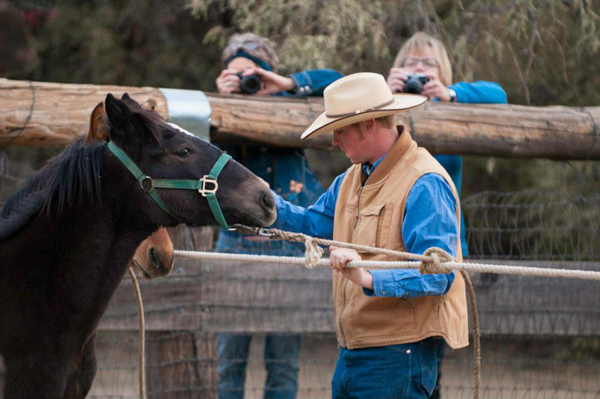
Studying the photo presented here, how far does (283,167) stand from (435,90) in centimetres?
90

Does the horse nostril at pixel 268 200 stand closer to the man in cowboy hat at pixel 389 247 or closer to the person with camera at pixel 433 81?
the man in cowboy hat at pixel 389 247

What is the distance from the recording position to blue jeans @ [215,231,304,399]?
4023 mm

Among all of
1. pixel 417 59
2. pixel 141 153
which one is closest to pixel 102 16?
pixel 417 59

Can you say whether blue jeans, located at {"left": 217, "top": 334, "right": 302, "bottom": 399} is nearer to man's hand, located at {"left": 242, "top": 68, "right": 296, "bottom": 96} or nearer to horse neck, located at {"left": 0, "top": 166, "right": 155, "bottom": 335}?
man's hand, located at {"left": 242, "top": 68, "right": 296, "bottom": 96}

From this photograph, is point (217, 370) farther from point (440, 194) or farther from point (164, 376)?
point (440, 194)

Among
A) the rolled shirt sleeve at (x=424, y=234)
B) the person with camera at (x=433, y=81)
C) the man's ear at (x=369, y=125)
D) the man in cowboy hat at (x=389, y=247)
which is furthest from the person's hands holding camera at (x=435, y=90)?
the rolled shirt sleeve at (x=424, y=234)

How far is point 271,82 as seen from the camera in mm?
4074

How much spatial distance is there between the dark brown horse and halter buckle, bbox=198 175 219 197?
0.07 ft

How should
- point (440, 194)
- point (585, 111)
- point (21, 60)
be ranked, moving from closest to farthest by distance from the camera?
point (21, 60), point (440, 194), point (585, 111)

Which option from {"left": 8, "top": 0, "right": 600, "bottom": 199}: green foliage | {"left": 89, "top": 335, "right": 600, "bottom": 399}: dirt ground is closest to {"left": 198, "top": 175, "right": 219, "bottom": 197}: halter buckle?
{"left": 8, "top": 0, "right": 600, "bottom": 199}: green foliage

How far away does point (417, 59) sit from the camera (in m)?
4.13

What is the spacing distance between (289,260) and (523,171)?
664cm

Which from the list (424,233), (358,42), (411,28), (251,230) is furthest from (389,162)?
(411,28)

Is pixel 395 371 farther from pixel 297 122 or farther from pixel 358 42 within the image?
pixel 358 42
